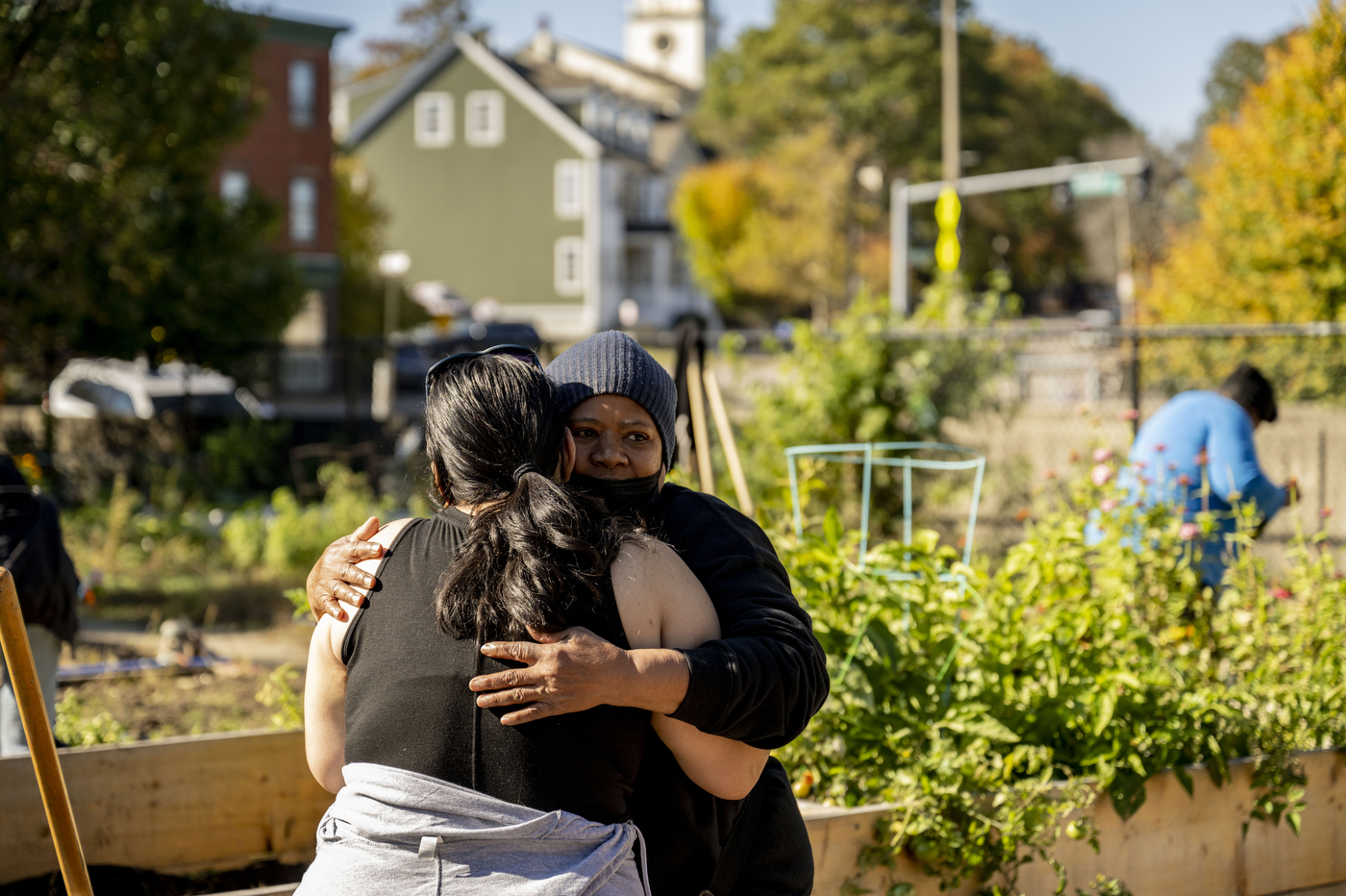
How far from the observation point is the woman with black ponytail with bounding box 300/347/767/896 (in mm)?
1655

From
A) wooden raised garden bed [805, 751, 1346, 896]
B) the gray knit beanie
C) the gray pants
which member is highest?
the gray knit beanie

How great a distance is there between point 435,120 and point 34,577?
43039 mm

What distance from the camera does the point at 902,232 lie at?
932 inches

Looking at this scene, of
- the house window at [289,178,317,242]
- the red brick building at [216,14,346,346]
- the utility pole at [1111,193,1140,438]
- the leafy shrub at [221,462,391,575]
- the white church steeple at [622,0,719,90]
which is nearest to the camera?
the leafy shrub at [221,462,391,575]

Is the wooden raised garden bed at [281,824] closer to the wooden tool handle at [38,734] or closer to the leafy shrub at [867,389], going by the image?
the wooden tool handle at [38,734]

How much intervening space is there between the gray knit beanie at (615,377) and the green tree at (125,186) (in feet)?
23.3

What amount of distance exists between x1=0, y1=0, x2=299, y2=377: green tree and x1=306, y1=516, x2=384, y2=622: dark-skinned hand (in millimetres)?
7114

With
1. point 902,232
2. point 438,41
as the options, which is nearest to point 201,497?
point 902,232

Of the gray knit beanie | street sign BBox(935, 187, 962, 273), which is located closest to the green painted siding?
street sign BBox(935, 187, 962, 273)

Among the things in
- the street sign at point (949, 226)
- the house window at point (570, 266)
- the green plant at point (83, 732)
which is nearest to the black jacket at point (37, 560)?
the green plant at point (83, 732)

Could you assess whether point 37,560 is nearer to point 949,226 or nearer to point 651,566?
point 651,566

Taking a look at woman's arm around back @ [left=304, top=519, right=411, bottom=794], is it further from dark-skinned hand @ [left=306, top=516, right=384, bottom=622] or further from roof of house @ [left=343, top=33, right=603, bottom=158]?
roof of house @ [left=343, top=33, right=603, bottom=158]

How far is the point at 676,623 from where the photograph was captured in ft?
5.78

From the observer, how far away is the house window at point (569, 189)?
43375mm
